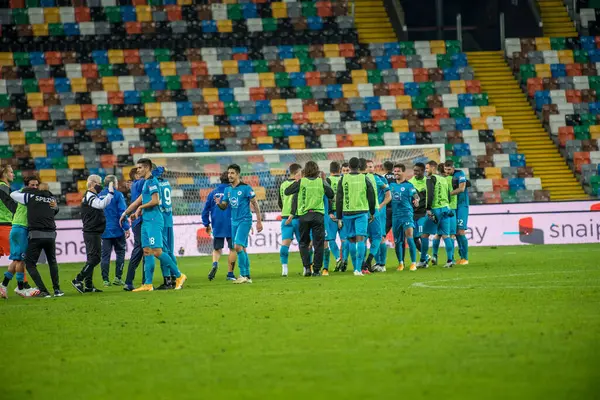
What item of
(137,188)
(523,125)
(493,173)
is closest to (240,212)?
(137,188)

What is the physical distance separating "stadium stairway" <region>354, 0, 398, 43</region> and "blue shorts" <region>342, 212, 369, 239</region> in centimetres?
2189

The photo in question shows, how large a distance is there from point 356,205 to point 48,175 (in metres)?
18.0

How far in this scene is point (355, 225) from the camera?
20641 mm

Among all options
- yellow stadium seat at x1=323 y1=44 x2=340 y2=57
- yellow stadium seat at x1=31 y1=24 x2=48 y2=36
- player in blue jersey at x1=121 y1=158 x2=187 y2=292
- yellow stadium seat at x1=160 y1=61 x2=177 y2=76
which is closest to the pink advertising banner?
yellow stadium seat at x1=160 y1=61 x2=177 y2=76

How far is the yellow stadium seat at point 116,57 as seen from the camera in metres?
39.8

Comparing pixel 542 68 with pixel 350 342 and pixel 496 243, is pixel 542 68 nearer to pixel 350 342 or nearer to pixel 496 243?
pixel 496 243

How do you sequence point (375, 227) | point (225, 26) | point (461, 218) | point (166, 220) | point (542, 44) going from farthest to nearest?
point (542, 44)
point (225, 26)
point (461, 218)
point (375, 227)
point (166, 220)

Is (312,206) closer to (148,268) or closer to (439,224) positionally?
(439,224)

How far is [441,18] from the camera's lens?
44312 mm

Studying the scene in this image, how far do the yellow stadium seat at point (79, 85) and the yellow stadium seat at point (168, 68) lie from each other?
2.81 metres

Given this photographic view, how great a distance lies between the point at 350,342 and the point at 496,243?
2221 centimetres

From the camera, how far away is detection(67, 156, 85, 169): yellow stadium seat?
36281 millimetres

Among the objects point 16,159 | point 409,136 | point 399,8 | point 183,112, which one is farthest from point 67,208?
point 399,8

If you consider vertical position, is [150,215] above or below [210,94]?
below
